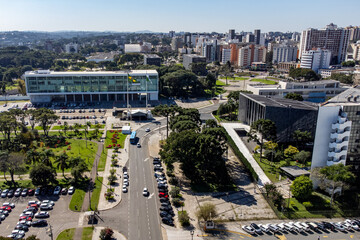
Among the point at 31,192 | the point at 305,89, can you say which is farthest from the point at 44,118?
the point at 305,89

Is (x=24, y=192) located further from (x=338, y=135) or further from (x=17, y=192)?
(x=338, y=135)

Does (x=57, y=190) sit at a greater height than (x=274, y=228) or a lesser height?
greater

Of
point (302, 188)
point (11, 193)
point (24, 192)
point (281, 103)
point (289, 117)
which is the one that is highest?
Answer: point (281, 103)

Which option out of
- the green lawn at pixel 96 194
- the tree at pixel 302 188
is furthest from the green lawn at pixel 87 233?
the tree at pixel 302 188

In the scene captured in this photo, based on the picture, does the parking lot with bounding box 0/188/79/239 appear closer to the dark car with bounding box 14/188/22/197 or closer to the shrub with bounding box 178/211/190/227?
the dark car with bounding box 14/188/22/197

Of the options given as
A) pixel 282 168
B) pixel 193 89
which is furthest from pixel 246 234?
pixel 193 89

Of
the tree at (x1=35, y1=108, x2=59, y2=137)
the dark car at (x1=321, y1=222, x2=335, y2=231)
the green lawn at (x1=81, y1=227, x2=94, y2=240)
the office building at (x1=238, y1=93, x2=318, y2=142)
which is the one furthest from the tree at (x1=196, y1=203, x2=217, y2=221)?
the tree at (x1=35, y1=108, x2=59, y2=137)

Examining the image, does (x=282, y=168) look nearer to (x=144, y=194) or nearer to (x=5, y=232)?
(x=144, y=194)

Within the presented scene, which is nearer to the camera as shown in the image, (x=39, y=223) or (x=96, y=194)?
(x=39, y=223)
